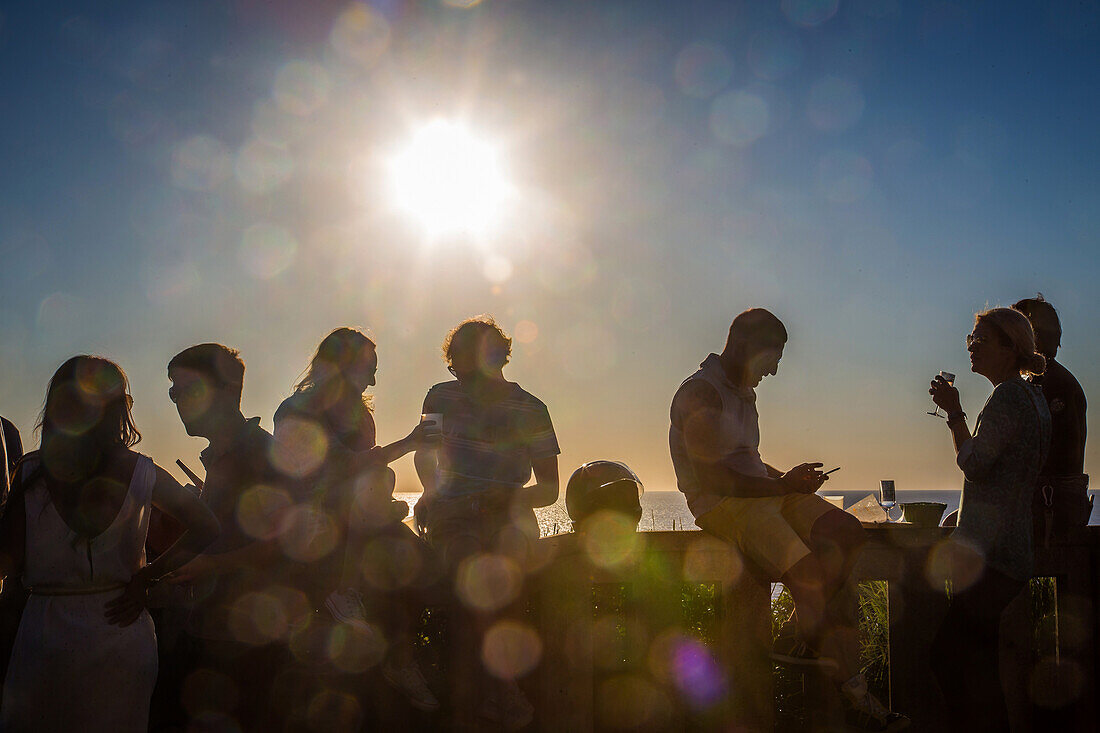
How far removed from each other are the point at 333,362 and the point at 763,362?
92.9 inches

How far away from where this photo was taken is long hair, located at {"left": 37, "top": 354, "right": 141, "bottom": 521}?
281cm

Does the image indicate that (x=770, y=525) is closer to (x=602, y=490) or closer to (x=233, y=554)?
(x=602, y=490)

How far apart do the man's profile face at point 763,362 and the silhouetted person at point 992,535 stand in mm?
1016

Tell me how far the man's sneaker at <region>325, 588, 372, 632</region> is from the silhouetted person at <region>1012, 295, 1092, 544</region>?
12.2ft

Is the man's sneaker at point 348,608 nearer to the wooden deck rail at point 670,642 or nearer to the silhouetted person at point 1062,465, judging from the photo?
the wooden deck rail at point 670,642

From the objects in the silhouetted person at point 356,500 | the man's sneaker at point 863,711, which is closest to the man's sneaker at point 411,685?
the silhouetted person at point 356,500

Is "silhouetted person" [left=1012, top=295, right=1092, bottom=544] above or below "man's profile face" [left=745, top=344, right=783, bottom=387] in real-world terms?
below

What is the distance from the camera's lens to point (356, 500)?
3963 mm

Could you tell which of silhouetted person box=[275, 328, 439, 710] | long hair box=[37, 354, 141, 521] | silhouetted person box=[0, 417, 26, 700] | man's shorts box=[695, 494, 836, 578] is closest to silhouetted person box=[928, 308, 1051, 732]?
man's shorts box=[695, 494, 836, 578]

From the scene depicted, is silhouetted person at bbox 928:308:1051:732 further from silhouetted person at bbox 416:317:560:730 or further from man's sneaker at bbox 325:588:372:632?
man's sneaker at bbox 325:588:372:632

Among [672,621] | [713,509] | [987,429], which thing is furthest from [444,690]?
[987,429]

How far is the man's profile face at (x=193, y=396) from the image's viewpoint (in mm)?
3230

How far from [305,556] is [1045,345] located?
4.62 meters

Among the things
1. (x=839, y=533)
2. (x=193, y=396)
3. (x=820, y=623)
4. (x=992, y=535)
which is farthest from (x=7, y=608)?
(x=992, y=535)
